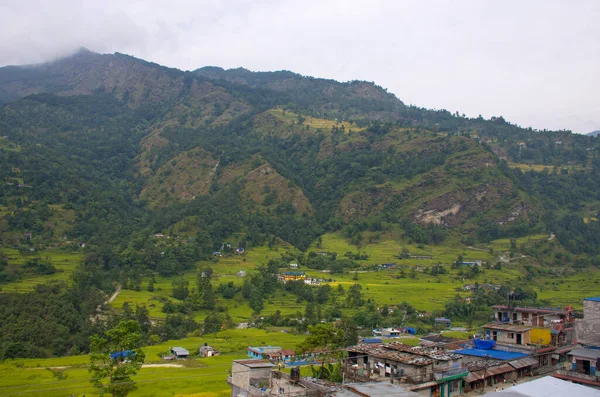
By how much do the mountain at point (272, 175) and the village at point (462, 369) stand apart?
59019 millimetres

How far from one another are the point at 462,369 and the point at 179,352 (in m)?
22.5

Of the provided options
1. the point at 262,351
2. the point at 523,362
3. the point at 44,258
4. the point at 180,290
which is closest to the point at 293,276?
the point at 180,290

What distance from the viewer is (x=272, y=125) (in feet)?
511

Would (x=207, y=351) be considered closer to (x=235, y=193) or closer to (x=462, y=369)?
(x=462, y=369)

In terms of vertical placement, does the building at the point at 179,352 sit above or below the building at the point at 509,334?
below

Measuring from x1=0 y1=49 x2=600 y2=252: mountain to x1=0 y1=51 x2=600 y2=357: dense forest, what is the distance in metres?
0.38

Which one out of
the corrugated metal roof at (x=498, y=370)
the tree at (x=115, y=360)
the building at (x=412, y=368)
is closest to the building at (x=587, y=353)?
the corrugated metal roof at (x=498, y=370)

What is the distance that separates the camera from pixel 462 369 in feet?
83.5

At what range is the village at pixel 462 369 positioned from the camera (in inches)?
779

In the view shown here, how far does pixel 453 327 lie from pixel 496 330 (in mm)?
22369

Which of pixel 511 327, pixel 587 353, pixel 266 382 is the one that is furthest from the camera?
pixel 511 327

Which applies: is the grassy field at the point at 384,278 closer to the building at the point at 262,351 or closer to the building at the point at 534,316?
the building at the point at 262,351

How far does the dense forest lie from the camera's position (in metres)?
60.4

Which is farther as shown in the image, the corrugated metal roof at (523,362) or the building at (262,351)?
the building at (262,351)
